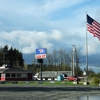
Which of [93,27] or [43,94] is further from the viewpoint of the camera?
[93,27]

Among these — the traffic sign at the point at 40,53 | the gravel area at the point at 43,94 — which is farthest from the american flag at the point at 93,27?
the traffic sign at the point at 40,53

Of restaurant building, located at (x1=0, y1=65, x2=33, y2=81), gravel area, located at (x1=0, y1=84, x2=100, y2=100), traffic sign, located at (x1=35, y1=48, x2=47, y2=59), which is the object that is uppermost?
traffic sign, located at (x1=35, y1=48, x2=47, y2=59)

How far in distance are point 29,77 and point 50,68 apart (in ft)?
157

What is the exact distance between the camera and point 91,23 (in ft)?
140

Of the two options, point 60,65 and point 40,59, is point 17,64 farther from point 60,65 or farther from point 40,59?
point 40,59

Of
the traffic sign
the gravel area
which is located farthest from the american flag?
the traffic sign

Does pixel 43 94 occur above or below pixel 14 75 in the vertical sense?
below

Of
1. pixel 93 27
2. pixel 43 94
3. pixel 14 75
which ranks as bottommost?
pixel 43 94

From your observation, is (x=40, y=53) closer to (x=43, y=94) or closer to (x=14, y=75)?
(x=14, y=75)

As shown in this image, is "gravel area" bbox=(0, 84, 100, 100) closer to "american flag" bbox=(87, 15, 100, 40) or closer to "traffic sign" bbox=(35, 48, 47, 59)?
"american flag" bbox=(87, 15, 100, 40)

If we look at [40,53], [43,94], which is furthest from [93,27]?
[40,53]

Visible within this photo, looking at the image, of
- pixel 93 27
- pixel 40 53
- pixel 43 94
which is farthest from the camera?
pixel 40 53

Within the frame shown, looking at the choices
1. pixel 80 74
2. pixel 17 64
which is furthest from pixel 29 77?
pixel 17 64

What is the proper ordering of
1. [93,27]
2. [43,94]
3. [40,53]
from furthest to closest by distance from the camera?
[40,53] < [93,27] < [43,94]
